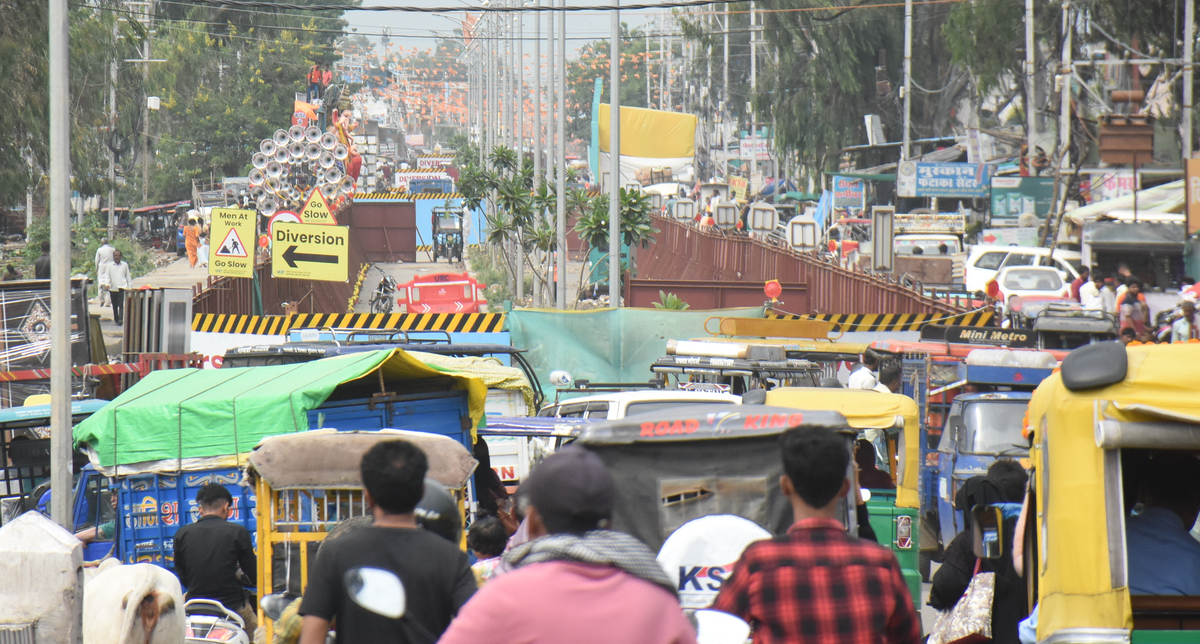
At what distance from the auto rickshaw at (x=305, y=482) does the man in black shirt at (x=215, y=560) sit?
1.78ft

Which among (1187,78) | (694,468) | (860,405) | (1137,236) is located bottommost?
(860,405)

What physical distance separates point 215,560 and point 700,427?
385cm

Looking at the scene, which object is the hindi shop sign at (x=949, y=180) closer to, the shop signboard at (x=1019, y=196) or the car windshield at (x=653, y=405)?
the shop signboard at (x=1019, y=196)

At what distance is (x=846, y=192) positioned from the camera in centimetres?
4812

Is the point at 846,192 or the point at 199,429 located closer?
the point at 199,429

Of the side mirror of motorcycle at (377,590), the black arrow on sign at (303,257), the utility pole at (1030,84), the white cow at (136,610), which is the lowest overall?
the white cow at (136,610)

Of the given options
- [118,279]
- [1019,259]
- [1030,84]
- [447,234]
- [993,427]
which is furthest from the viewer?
[447,234]

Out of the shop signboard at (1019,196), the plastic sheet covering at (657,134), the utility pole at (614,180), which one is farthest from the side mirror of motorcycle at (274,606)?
the plastic sheet covering at (657,134)

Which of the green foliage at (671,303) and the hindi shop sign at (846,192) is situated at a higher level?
the hindi shop sign at (846,192)

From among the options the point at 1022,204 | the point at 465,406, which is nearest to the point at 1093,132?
the point at 1022,204

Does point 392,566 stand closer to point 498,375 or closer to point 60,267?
point 60,267

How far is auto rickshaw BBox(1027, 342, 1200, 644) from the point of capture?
437cm

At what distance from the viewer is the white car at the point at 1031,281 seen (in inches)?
1127

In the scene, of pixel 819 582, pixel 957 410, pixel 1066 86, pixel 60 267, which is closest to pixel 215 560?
pixel 60 267
